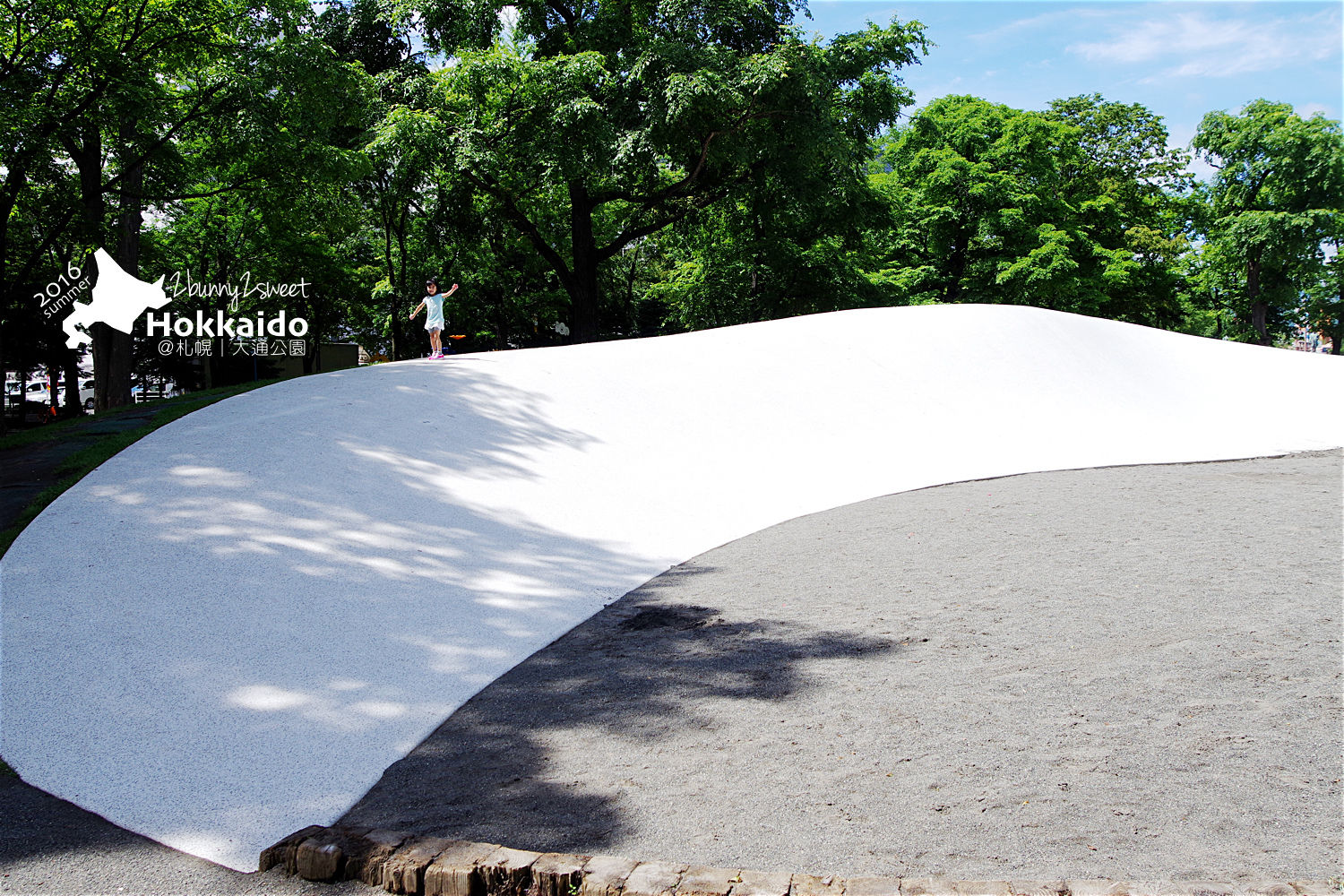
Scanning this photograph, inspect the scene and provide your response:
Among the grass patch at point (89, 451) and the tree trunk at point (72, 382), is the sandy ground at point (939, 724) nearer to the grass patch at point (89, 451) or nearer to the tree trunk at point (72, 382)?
the grass patch at point (89, 451)

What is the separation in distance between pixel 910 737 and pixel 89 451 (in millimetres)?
8988

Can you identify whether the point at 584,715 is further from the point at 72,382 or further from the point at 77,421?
the point at 72,382

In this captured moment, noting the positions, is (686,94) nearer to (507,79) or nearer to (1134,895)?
(507,79)

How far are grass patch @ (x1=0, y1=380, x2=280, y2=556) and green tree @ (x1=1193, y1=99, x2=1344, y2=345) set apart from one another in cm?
3918

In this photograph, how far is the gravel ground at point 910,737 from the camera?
10.6 feet

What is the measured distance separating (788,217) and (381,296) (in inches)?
589

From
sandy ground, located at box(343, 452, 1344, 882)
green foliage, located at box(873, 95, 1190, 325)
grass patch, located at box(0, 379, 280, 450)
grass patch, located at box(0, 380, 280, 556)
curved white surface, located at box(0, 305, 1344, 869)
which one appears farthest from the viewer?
green foliage, located at box(873, 95, 1190, 325)

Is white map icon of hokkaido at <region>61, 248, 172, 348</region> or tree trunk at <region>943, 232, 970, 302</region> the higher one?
tree trunk at <region>943, 232, 970, 302</region>

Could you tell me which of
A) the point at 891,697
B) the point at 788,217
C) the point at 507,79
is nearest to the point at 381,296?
the point at 507,79

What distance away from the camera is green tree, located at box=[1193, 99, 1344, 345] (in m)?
35.0

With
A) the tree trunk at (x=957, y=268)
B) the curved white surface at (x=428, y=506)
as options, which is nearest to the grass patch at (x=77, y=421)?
the curved white surface at (x=428, y=506)

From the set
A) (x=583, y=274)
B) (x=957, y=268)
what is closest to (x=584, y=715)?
(x=583, y=274)

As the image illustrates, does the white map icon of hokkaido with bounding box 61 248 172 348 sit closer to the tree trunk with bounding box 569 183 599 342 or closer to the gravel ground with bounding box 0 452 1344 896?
the tree trunk with bounding box 569 183 599 342

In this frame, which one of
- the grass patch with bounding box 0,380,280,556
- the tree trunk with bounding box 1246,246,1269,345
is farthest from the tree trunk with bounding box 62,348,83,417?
the tree trunk with bounding box 1246,246,1269,345
